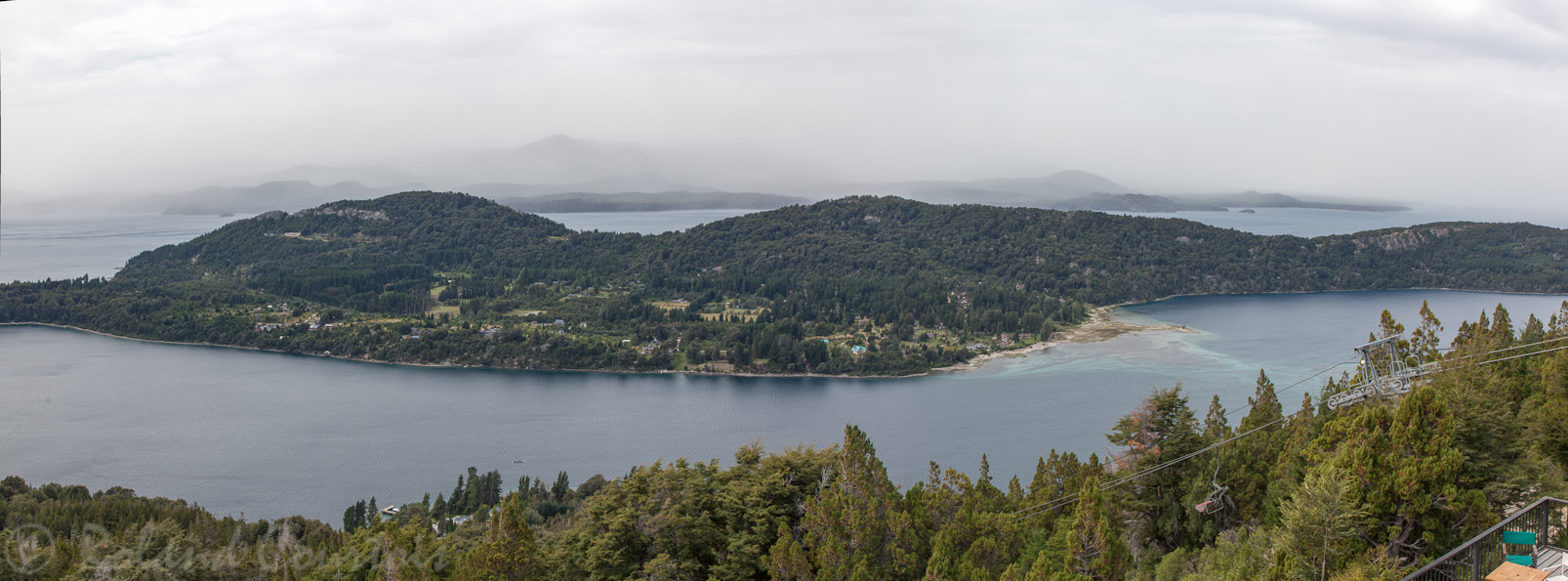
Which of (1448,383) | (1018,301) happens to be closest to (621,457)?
(1448,383)

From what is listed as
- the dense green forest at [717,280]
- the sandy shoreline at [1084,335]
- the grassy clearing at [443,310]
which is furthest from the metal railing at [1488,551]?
the grassy clearing at [443,310]

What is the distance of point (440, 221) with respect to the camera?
294ft

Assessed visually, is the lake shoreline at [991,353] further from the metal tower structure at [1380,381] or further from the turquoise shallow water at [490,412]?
the metal tower structure at [1380,381]

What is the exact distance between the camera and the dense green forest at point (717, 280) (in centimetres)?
5181

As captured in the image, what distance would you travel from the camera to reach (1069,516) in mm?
15172

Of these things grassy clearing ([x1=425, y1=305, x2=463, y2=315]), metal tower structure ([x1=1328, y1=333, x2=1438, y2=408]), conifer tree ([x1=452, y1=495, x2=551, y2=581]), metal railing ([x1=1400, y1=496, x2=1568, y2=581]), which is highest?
metal tower structure ([x1=1328, y1=333, x2=1438, y2=408])

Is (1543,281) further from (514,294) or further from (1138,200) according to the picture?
(1138,200)

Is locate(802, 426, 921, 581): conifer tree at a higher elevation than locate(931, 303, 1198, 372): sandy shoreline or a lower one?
higher

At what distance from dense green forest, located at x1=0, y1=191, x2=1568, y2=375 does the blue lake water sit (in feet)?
9.37

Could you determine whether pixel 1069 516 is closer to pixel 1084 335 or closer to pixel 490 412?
pixel 490 412

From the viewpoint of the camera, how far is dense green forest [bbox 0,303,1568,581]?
888cm

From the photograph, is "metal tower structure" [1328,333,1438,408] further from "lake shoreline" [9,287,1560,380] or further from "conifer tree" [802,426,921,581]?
"lake shoreline" [9,287,1560,380]

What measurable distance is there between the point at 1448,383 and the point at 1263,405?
577cm


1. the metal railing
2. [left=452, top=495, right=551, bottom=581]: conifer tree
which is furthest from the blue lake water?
the metal railing
